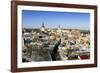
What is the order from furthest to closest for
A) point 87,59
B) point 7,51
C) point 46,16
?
point 87,59 → point 46,16 → point 7,51

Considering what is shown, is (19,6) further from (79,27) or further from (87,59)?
(87,59)

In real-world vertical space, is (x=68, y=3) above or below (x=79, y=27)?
above

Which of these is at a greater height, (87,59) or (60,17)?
(60,17)

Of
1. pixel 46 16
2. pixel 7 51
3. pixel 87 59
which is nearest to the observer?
pixel 7 51

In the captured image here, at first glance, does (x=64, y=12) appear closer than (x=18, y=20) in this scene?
No

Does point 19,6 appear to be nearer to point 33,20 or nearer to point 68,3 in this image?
point 33,20

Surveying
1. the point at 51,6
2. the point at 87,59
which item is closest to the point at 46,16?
the point at 51,6

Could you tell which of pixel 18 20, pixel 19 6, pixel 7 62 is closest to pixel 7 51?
pixel 7 62

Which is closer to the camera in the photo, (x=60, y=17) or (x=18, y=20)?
(x=18, y=20)

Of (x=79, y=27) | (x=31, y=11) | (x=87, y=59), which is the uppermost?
(x=31, y=11)
